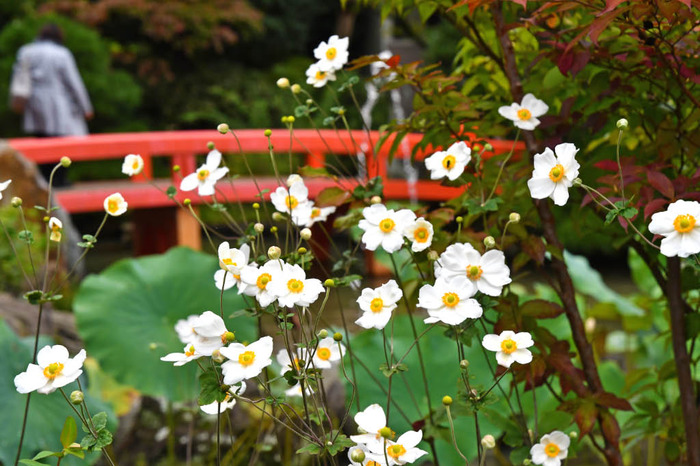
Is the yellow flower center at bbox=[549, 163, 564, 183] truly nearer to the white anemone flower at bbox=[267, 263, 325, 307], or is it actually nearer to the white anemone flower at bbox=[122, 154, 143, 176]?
the white anemone flower at bbox=[267, 263, 325, 307]

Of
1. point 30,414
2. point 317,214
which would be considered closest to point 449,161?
point 317,214

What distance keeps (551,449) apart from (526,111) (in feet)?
1.40

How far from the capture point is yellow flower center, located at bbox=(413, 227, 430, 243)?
917mm

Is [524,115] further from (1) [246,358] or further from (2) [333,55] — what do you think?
(1) [246,358]

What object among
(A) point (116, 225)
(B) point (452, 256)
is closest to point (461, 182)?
(B) point (452, 256)

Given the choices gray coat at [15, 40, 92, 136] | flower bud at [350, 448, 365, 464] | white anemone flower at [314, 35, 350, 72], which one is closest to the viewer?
flower bud at [350, 448, 365, 464]

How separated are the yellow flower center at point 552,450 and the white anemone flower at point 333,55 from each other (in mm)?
554

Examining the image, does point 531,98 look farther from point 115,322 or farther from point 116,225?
point 116,225

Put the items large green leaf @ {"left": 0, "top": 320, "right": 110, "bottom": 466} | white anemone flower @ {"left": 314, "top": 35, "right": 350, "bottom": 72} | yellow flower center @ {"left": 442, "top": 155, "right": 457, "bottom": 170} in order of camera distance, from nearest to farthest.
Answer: yellow flower center @ {"left": 442, "top": 155, "right": 457, "bottom": 170} < white anemone flower @ {"left": 314, "top": 35, "right": 350, "bottom": 72} < large green leaf @ {"left": 0, "top": 320, "right": 110, "bottom": 466}

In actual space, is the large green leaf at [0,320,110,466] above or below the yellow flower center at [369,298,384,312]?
below

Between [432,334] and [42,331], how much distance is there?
140 centimetres

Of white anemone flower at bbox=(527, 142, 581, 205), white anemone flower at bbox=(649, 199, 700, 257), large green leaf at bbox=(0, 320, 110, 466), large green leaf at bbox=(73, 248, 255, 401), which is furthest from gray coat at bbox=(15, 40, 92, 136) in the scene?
white anemone flower at bbox=(649, 199, 700, 257)

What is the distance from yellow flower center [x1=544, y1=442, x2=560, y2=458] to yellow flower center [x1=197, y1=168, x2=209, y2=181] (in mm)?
539

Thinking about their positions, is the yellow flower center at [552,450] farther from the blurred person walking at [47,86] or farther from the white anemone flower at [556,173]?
the blurred person walking at [47,86]
